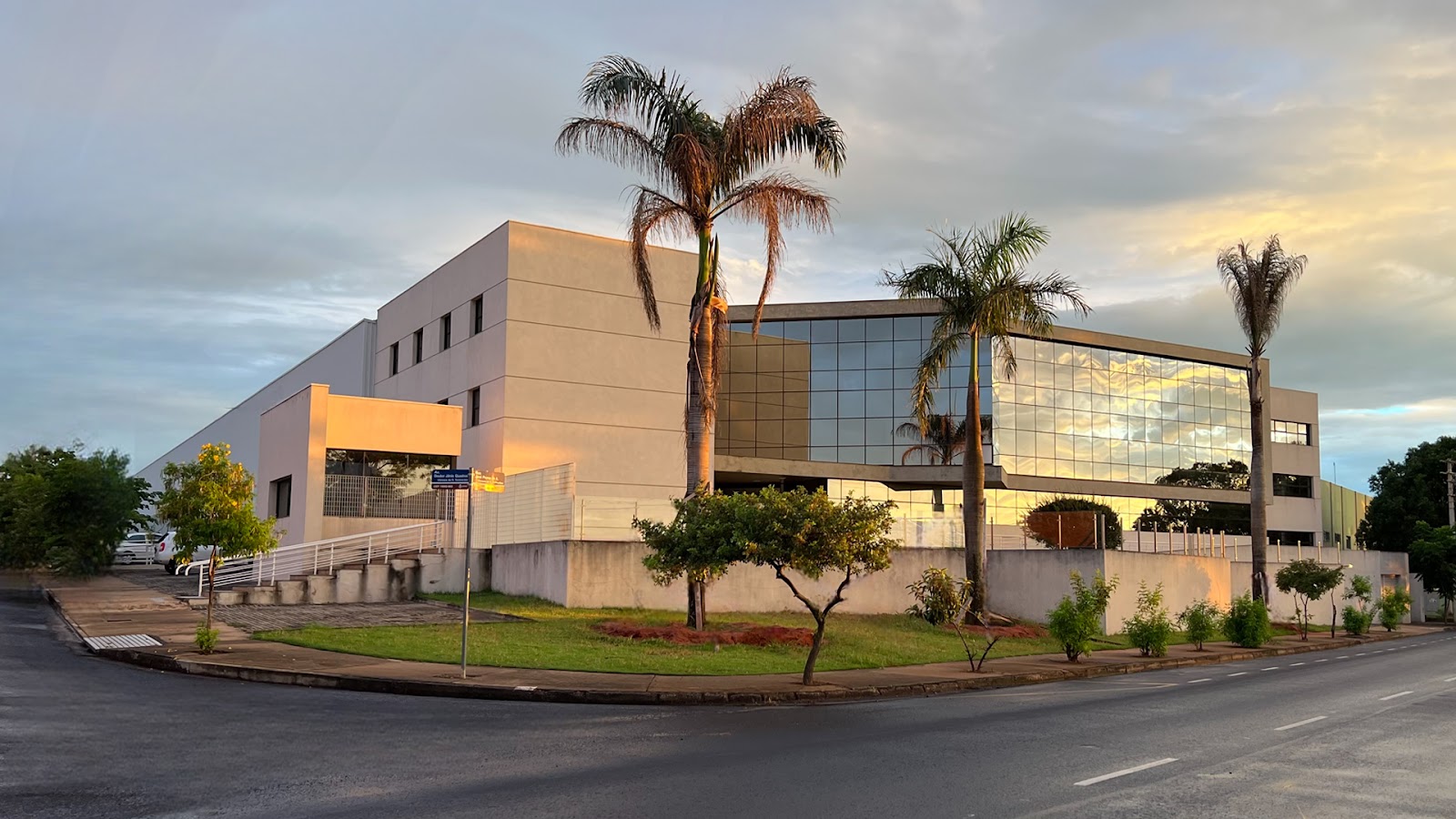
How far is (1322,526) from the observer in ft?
247

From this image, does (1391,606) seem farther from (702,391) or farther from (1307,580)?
(702,391)

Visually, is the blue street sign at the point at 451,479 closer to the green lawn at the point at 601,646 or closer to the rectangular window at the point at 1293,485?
the green lawn at the point at 601,646

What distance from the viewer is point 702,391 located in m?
23.7

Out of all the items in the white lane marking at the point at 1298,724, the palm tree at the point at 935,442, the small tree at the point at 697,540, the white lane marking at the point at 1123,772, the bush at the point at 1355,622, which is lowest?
the bush at the point at 1355,622

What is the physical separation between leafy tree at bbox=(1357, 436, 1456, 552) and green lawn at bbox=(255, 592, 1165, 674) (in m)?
57.4

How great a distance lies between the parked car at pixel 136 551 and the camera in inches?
1953

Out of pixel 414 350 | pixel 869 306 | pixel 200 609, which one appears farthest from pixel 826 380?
pixel 200 609

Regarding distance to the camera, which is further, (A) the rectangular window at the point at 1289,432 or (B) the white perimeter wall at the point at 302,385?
(A) the rectangular window at the point at 1289,432

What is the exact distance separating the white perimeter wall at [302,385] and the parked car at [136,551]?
142 inches

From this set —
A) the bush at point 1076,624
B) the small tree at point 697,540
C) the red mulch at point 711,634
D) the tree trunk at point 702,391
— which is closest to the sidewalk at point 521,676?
the bush at point 1076,624

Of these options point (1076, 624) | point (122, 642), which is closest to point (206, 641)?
point (122, 642)

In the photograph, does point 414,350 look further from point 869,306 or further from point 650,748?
point 650,748

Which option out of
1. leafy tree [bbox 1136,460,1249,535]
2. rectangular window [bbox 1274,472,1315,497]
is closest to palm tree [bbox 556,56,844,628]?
leafy tree [bbox 1136,460,1249,535]

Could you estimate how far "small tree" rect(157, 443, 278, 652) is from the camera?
66.4 feet
